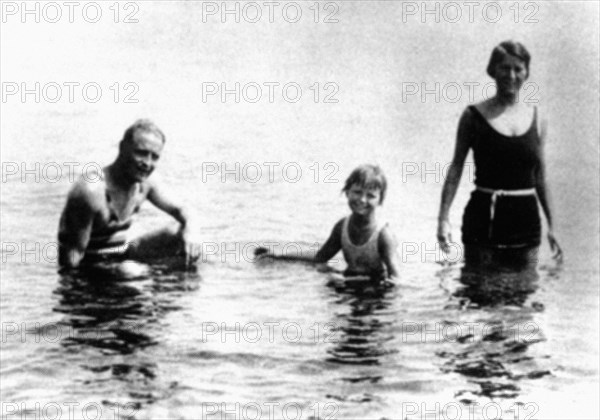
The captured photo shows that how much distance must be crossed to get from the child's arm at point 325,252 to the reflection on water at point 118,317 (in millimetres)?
879

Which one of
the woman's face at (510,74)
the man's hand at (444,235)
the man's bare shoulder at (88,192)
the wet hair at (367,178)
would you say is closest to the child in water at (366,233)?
the wet hair at (367,178)

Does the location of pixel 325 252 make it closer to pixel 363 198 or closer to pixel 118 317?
pixel 363 198

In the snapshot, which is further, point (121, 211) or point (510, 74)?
point (121, 211)

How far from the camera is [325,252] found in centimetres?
795

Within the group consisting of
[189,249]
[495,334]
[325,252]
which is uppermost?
[189,249]

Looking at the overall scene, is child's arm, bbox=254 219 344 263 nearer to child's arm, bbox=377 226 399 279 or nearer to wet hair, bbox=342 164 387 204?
child's arm, bbox=377 226 399 279

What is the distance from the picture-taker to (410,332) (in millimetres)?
5793

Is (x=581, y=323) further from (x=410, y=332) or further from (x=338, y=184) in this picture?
(x=338, y=184)

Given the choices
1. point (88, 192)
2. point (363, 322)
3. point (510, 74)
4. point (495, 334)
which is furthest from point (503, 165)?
point (88, 192)

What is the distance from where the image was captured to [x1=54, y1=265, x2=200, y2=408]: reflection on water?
4.86m

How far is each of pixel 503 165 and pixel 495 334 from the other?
63.1 inches

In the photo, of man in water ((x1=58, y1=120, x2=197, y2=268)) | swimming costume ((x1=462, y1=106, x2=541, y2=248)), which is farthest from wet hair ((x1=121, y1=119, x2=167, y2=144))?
swimming costume ((x1=462, y1=106, x2=541, y2=248))

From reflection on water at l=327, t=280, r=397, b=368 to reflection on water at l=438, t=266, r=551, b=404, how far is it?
434 millimetres

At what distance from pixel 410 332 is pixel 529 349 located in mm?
771
